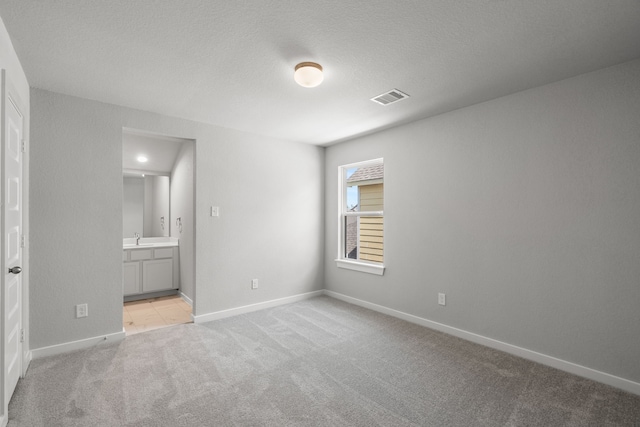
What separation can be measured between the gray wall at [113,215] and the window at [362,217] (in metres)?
0.75

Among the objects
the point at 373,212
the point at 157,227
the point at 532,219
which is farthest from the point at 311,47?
the point at 157,227

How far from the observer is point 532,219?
262cm

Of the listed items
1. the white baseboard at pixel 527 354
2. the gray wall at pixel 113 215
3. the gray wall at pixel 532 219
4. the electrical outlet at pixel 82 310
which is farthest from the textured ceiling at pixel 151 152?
the white baseboard at pixel 527 354

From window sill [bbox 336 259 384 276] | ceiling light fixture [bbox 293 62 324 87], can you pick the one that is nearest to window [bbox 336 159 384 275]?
window sill [bbox 336 259 384 276]

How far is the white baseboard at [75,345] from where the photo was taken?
8.63 ft

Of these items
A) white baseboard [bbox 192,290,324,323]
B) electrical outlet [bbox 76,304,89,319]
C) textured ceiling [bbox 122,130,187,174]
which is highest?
textured ceiling [bbox 122,130,187,174]

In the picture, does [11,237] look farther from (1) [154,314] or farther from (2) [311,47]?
(2) [311,47]

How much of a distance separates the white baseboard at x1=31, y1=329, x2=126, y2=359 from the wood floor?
20cm

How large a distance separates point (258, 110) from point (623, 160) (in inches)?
122

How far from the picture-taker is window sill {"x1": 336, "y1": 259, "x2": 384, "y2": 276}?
3.89 metres

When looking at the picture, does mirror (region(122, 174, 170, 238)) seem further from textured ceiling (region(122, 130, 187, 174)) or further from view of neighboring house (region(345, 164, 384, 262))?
view of neighboring house (region(345, 164, 384, 262))

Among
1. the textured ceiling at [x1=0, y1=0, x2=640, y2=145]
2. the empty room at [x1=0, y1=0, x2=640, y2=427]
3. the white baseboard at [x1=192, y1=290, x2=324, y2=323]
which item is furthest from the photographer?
the white baseboard at [x1=192, y1=290, x2=324, y2=323]

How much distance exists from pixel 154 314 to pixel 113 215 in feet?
4.90

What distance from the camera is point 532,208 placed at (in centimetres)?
262
